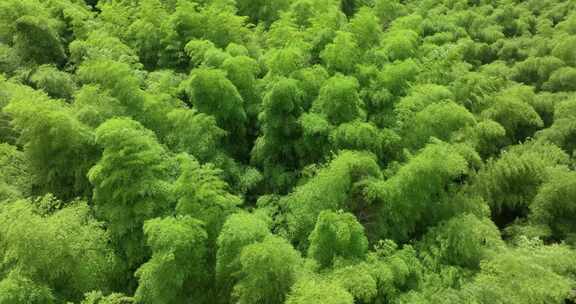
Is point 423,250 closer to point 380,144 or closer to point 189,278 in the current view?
point 380,144

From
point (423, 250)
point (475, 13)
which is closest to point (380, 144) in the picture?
point (423, 250)

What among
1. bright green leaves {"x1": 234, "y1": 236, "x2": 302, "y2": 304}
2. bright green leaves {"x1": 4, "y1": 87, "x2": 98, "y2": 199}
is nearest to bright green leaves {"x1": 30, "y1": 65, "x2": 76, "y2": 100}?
bright green leaves {"x1": 4, "y1": 87, "x2": 98, "y2": 199}

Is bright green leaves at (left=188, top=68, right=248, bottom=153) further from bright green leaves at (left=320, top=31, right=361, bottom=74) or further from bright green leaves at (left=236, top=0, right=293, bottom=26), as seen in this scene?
bright green leaves at (left=236, top=0, right=293, bottom=26)

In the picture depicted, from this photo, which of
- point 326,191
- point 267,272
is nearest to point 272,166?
point 326,191

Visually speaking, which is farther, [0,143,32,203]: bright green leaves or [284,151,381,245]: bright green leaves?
[0,143,32,203]: bright green leaves

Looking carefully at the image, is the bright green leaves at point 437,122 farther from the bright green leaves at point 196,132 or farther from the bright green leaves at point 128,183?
the bright green leaves at point 128,183

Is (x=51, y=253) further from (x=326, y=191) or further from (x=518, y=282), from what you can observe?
(x=518, y=282)
